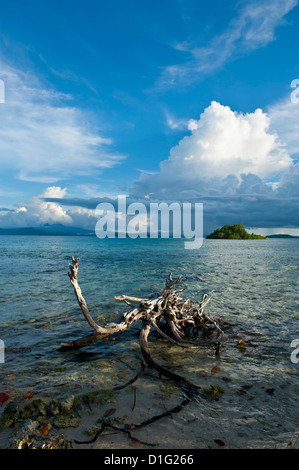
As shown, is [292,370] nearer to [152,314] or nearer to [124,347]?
[152,314]

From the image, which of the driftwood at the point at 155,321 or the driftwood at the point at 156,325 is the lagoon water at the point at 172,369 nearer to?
the driftwood at the point at 156,325

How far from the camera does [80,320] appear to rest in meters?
11.8

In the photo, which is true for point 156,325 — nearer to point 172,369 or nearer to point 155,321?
point 155,321

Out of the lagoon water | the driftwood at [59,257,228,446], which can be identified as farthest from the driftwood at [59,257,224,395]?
the lagoon water

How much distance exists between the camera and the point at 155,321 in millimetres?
9367

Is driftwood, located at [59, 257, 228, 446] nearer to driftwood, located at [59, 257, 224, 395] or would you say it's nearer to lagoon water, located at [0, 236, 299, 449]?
driftwood, located at [59, 257, 224, 395]

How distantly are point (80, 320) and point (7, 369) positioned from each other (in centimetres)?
477

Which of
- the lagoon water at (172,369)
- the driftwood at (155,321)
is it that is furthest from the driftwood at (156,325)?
the lagoon water at (172,369)

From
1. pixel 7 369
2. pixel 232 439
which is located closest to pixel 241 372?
pixel 232 439

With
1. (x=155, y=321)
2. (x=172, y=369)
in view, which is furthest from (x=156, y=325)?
(x=172, y=369)

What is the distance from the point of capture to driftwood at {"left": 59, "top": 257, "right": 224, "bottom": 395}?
6496 millimetres

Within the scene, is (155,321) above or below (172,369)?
above

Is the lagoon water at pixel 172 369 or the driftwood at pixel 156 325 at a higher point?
the driftwood at pixel 156 325

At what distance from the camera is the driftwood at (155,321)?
6.50 metres
